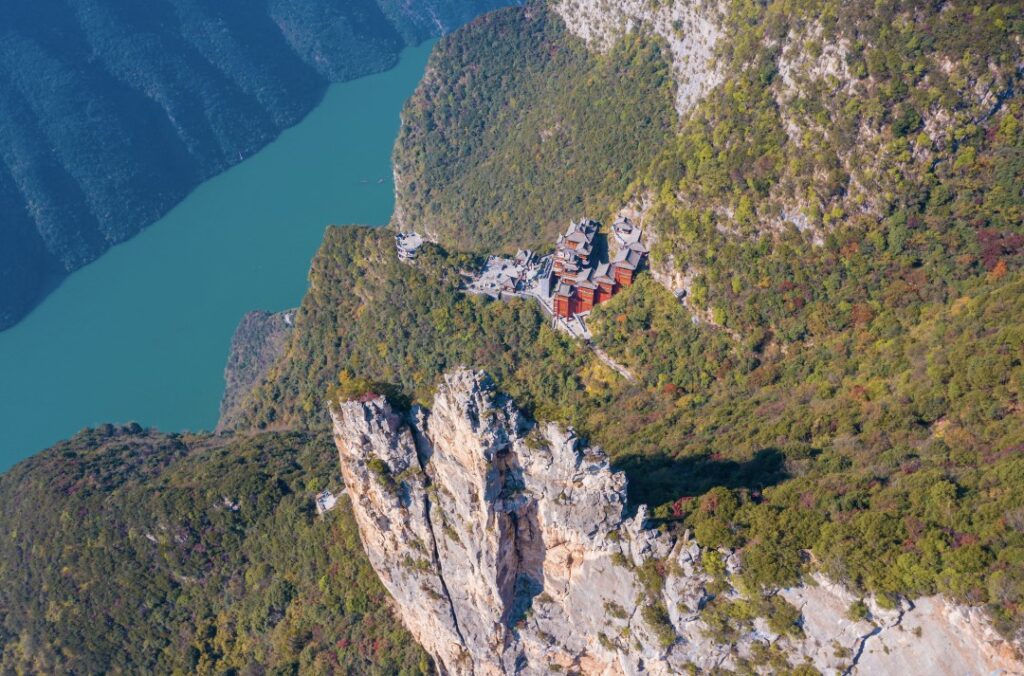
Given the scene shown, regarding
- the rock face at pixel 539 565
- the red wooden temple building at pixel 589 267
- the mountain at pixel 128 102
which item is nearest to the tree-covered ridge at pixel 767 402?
the red wooden temple building at pixel 589 267

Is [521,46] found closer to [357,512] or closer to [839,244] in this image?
[839,244]

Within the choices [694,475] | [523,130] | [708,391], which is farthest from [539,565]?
[523,130]

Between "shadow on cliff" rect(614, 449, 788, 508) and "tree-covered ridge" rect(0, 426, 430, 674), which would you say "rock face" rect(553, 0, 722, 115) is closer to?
"shadow on cliff" rect(614, 449, 788, 508)

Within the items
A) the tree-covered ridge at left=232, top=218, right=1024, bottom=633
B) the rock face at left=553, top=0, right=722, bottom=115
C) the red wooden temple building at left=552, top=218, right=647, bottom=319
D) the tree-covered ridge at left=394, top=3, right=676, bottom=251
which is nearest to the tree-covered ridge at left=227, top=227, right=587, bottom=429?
the tree-covered ridge at left=232, top=218, right=1024, bottom=633

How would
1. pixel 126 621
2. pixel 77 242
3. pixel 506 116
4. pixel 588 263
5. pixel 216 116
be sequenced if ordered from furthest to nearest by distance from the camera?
pixel 216 116 → pixel 77 242 → pixel 506 116 → pixel 588 263 → pixel 126 621

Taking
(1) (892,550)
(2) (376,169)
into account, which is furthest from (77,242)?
(1) (892,550)

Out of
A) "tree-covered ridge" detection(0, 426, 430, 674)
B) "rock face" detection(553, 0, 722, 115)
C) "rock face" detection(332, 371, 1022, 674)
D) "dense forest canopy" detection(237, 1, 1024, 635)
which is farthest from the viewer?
"rock face" detection(553, 0, 722, 115)

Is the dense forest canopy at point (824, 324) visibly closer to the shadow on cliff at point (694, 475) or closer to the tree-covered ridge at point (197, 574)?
the shadow on cliff at point (694, 475)
